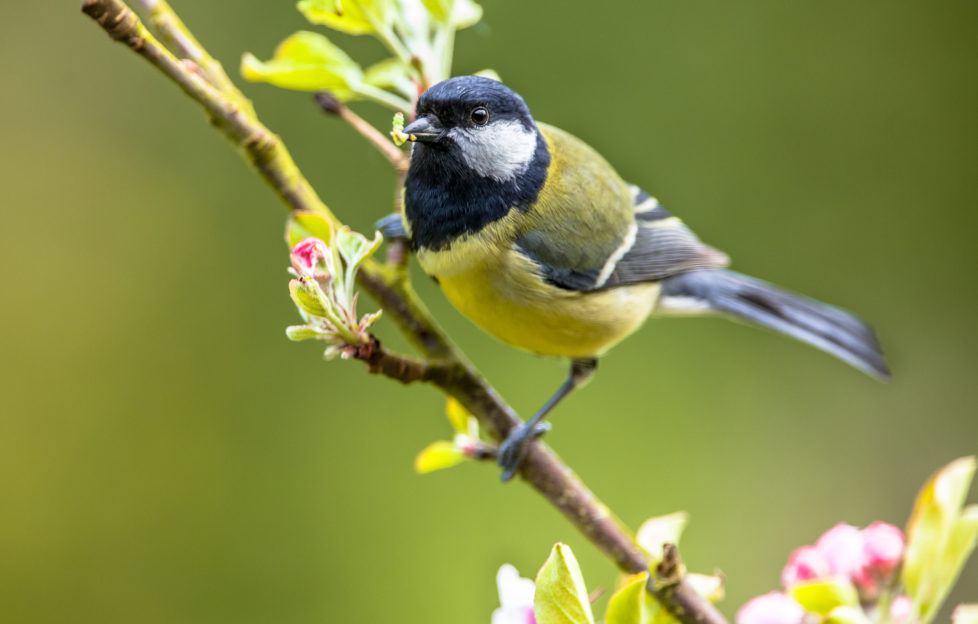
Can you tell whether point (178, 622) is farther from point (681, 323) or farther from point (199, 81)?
point (199, 81)

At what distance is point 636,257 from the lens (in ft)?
5.55

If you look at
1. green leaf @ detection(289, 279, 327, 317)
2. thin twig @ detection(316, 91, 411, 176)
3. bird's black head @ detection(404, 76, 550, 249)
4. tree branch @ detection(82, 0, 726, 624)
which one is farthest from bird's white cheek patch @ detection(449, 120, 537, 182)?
green leaf @ detection(289, 279, 327, 317)

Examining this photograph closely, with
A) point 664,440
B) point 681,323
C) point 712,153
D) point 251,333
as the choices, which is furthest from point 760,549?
point 251,333

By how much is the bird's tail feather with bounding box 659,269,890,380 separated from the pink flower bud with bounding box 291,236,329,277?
3.59 feet

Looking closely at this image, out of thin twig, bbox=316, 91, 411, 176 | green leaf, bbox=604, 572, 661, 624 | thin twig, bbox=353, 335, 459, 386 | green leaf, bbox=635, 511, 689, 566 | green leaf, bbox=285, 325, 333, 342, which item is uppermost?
thin twig, bbox=316, 91, 411, 176

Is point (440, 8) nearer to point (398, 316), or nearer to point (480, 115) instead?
point (480, 115)

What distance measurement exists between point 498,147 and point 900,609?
813 millimetres

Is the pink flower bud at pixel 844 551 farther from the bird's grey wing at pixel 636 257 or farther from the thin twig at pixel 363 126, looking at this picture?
the thin twig at pixel 363 126

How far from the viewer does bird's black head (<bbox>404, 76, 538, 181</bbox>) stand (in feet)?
4.05

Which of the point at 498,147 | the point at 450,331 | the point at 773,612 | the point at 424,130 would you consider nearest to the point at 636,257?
the point at 498,147

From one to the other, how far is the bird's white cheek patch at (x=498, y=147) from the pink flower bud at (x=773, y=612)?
74cm

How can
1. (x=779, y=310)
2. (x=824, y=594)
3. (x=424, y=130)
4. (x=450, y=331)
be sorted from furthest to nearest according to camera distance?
(x=450, y=331) < (x=779, y=310) < (x=424, y=130) < (x=824, y=594)

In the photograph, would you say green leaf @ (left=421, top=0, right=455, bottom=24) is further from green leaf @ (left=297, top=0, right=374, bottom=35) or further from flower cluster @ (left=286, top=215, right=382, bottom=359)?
flower cluster @ (left=286, top=215, right=382, bottom=359)

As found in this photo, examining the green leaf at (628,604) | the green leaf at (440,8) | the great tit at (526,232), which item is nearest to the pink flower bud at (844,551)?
the green leaf at (628,604)
